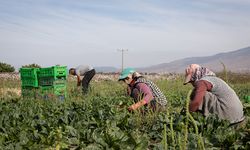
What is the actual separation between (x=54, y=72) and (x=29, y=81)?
1.26m

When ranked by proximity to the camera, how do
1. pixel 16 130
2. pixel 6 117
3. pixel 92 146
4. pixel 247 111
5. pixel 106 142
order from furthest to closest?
pixel 247 111, pixel 6 117, pixel 16 130, pixel 106 142, pixel 92 146

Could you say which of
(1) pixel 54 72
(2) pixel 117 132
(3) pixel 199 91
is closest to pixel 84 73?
(1) pixel 54 72

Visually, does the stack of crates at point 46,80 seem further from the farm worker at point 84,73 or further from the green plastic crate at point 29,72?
the farm worker at point 84,73

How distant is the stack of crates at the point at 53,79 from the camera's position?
1262 centimetres

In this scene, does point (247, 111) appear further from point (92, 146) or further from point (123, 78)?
point (92, 146)

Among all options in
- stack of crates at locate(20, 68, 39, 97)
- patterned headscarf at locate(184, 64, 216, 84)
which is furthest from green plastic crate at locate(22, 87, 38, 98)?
patterned headscarf at locate(184, 64, 216, 84)

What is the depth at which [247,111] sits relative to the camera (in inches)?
276

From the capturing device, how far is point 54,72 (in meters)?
12.8

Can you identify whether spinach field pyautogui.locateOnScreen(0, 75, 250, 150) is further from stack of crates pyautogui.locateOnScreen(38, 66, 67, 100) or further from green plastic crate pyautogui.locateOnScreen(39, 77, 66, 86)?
green plastic crate pyautogui.locateOnScreen(39, 77, 66, 86)

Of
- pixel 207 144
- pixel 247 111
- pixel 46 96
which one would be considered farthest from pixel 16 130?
pixel 46 96

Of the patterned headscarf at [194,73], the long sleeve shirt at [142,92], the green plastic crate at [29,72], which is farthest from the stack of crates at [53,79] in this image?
the patterned headscarf at [194,73]

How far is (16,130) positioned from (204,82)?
2.63m

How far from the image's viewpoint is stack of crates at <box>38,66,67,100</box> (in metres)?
12.6

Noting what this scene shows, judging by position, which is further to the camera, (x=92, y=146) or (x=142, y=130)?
(x=142, y=130)
